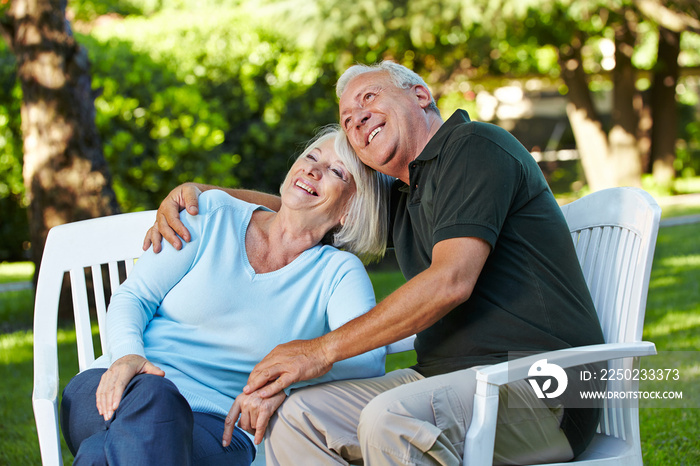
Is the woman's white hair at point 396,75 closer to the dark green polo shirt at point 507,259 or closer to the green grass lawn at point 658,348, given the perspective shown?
the dark green polo shirt at point 507,259

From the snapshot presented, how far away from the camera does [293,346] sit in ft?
7.26

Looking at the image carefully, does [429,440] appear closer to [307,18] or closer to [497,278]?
[497,278]

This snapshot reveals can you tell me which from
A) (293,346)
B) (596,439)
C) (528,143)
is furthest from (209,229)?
(528,143)

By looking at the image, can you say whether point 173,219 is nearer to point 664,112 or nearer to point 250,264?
point 250,264

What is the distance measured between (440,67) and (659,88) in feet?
18.6

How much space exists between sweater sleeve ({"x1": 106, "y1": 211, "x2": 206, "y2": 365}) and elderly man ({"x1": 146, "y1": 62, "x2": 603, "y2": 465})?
58 centimetres

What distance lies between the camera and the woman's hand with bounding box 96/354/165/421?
215 centimetres

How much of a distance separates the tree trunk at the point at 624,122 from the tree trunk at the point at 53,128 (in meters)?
12.0

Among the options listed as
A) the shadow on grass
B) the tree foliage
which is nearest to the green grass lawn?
the shadow on grass

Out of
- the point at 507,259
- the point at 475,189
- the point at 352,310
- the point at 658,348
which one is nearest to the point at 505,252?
the point at 507,259

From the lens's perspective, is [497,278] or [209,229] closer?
[497,278]

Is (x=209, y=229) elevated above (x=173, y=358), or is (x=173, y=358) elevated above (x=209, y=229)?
(x=209, y=229)

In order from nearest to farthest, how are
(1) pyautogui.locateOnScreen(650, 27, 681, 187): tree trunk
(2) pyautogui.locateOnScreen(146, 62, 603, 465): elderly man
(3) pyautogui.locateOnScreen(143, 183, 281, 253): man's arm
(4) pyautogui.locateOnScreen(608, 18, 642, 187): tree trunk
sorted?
1. (2) pyautogui.locateOnScreen(146, 62, 603, 465): elderly man
2. (3) pyautogui.locateOnScreen(143, 183, 281, 253): man's arm
3. (4) pyautogui.locateOnScreen(608, 18, 642, 187): tree trunk
4. (1) pyautogui.locateOnScreen(650, 27, 681, 187): tree trunk

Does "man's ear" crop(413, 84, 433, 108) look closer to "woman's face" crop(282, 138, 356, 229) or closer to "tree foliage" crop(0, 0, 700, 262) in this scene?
"woman's face" crop(282, 138, 356, 229)
